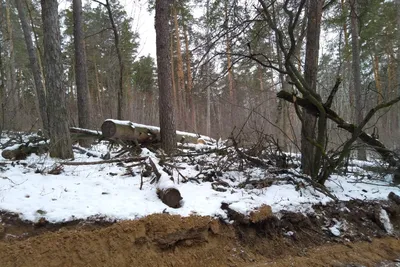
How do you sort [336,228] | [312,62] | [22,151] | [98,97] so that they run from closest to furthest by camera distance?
[336,228] → [312,62] → [22,151] → [98,97]

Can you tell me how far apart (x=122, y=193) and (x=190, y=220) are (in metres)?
0.98

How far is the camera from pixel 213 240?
2.91 meters

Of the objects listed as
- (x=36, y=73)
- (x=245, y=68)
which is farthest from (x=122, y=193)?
(x=245, y=68)

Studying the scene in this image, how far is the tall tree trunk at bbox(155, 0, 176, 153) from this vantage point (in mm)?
5566

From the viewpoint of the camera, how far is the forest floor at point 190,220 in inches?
96.0

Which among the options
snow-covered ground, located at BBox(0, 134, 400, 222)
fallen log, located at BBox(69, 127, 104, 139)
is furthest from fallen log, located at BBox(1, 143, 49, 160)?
fallen log, located at BBox(69, 127, 104, 139)

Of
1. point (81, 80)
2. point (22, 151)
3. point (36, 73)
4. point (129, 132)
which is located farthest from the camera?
point (36, 73)

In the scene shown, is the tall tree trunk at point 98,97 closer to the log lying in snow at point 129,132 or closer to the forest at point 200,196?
the log lying in snow at point 129,132

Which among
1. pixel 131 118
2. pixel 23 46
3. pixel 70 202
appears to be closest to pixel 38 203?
pixel 70 202

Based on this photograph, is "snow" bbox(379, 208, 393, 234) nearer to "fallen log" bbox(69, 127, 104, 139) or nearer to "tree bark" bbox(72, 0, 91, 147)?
"fallen log" bbox(69, 127, 104, 139)

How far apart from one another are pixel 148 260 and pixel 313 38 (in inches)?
167

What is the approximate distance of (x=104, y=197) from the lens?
3074mm

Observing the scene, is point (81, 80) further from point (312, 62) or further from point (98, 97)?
point (98, 97)

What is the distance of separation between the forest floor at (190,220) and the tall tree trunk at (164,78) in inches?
54.3
